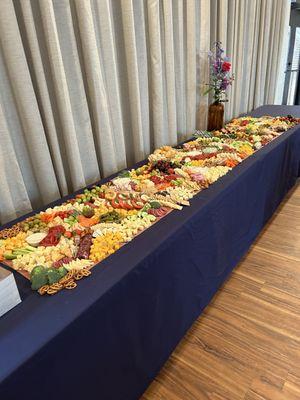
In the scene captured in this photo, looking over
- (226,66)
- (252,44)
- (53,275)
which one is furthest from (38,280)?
(252,44)

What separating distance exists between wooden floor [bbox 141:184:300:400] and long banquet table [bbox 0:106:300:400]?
12cm

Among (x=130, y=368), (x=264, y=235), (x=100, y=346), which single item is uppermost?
(x=100, y=346)

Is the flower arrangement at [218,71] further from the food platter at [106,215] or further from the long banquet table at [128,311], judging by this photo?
the long banquet table at [128,311]

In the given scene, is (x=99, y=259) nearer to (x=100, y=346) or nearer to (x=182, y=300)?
(x=100, y=346)

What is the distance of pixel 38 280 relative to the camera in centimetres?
69

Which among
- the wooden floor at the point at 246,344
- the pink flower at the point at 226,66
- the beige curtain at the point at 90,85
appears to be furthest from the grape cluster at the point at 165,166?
the pink flower at the point at 226,66

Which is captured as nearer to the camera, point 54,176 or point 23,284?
point 23,284

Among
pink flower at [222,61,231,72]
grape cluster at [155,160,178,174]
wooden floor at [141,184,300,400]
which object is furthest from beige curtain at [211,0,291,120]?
wooden floor at [141,184,300,400]

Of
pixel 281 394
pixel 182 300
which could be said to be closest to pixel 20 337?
pixel 182 300

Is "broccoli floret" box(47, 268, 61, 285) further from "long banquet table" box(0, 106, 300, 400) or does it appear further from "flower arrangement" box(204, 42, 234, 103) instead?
"flower arrangement" box(204, 42, 234, 103)

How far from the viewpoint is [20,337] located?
0.57 metres

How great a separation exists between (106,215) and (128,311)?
339 millimetres

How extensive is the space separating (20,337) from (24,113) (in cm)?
76

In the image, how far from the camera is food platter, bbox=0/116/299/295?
0.75 m
